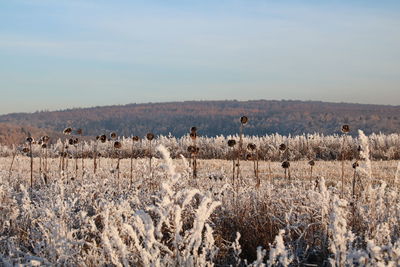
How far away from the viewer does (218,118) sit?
4828 inches

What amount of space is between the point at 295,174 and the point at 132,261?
7.68 metres

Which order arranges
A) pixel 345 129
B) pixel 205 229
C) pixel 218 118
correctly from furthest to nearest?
1. pixel 218 118
2. pixel 345 129
3. pixel 205 229

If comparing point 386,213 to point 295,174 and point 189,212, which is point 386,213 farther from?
point 295,174

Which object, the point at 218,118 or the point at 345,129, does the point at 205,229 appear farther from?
the point at 218,118

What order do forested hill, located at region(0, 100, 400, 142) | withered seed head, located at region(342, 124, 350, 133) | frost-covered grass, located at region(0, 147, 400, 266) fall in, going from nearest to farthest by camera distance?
frost-covered grass, located at region(0, 147, 400, 266) < withered seed head, located at region(342, 124, 350, 133) < forested hill, located at region(0, 100, 400, 142)

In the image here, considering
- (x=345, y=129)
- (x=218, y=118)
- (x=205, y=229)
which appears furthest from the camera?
(x=218, y=118)

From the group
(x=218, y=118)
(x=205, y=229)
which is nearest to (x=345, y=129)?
(x=205, y=229)

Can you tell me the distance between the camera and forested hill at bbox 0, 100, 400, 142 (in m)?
95.3

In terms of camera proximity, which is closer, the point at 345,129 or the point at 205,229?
the point at 205,229

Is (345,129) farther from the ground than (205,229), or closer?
farther from the ground

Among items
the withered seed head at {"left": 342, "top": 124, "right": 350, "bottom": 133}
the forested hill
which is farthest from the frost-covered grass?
the forested hill

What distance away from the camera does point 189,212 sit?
5.84m

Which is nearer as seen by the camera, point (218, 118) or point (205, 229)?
point (205, 229)

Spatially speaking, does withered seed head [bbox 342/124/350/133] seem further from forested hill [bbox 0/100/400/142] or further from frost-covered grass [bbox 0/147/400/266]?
forested hill [bbox 0/100/400/142]
